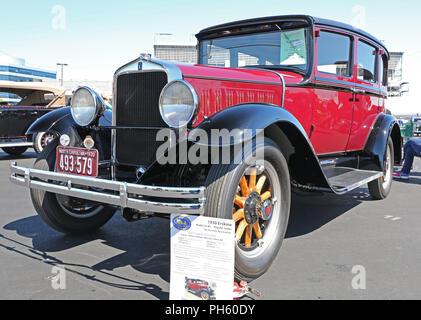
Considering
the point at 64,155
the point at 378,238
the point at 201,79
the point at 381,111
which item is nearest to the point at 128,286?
the point at 64,155

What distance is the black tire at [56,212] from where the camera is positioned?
307cm

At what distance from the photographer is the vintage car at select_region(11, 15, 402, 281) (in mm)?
2307

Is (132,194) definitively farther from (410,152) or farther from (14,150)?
(14,150)

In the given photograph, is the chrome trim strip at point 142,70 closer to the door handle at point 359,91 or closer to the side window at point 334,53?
the side window at point 334,53

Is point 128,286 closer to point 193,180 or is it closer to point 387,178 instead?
point 193,180

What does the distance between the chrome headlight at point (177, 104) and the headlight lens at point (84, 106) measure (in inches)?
30.2

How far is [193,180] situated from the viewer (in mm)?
2721

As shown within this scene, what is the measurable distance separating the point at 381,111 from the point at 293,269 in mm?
3137

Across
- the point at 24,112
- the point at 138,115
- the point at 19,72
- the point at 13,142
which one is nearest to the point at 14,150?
the point at 13,142

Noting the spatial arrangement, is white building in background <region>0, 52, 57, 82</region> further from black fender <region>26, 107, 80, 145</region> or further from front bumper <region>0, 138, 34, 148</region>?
black fender <region>26, 107, 80, 145</region>

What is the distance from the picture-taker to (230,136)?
225 centimetres

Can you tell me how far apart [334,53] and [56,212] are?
117 inches

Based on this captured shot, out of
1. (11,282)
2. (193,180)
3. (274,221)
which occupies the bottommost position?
(11,282)
